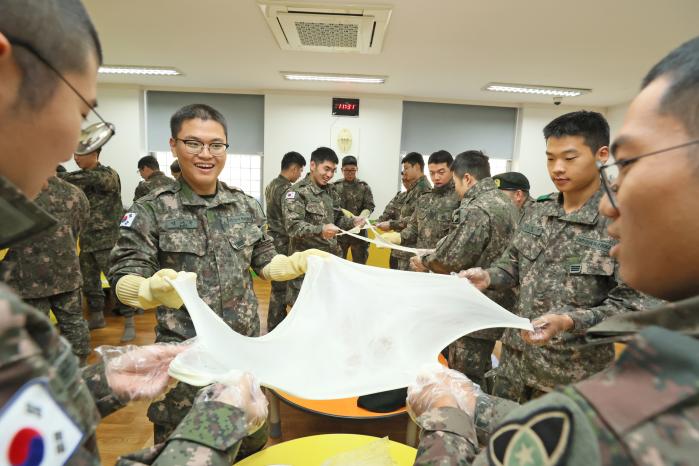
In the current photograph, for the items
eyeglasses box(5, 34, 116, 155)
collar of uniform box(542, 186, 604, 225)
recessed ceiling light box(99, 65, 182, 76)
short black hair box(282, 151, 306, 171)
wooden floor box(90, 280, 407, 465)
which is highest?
recessed ceiling light box(99, 65, 182, 76)

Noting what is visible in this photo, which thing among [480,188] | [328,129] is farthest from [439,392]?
[328,129]

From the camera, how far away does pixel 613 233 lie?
766 millimetres

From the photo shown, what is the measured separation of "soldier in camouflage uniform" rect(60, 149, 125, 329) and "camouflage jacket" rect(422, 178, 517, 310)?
3000 mm

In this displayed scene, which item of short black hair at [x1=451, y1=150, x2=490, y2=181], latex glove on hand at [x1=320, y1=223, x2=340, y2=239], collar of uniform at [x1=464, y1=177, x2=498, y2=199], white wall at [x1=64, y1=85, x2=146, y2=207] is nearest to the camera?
collar of uniform at [x1=464, y1=177, x2=498, y2=199]

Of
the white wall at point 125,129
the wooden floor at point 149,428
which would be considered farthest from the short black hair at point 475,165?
the white wall at point 125,129

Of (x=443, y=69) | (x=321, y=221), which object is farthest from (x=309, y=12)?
(x=443, y=69)

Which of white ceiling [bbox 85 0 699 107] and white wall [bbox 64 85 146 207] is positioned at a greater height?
white ceiling [bbox 85 0 699 107]

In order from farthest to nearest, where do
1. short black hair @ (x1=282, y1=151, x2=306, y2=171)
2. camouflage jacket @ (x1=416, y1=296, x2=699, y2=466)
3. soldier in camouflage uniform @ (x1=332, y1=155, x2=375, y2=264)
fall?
soldier in camouflage uniform @ (x1=332, y1=155, x2=375, y2=264) < short black hair @ (x1=282, y1=151, x2=306, y2=171) < camouflage jacket @ (x1=416, y1=296, x2=699, y2=466)

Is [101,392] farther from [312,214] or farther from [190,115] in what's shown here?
[312,214]

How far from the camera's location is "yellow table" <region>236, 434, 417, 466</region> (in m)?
1.17

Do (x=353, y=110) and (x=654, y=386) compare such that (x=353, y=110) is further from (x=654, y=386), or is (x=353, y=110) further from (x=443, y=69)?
(x=654, y=386)

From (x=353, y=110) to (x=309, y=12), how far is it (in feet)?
10.3

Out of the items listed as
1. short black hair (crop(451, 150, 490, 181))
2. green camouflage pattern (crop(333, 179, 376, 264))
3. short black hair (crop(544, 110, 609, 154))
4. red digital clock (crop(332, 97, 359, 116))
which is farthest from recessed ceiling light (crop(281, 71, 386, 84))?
short black hair (crop(544, 110, 609, 154))

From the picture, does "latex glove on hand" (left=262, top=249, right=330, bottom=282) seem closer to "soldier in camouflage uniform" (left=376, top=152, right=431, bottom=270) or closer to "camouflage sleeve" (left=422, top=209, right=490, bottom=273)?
"camouflage sleeve" (left=422, top=209, right=490, bottom=273)
